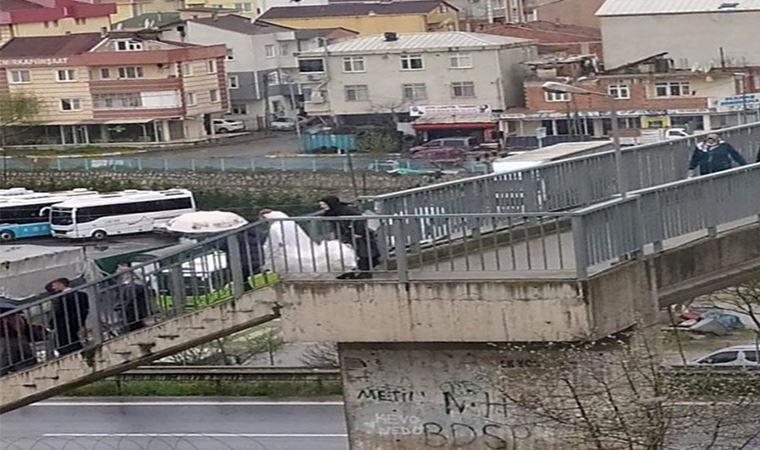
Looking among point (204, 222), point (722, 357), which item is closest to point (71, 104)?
point (204, 222)

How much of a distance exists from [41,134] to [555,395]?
1187 inches

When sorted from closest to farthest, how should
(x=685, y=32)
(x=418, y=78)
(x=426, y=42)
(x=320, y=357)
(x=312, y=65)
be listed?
(x=320, y=357) < (x=685, y=32) < (x=418, y=78) < (x=426, y=42) < (x=312, y=65)

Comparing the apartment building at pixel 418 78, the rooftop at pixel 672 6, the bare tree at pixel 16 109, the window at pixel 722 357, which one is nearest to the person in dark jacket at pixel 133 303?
the window at pixel 722 357

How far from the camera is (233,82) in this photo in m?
34.8

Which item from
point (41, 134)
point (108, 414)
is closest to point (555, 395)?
point (108, 414)

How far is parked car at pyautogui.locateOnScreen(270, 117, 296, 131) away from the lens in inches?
1304

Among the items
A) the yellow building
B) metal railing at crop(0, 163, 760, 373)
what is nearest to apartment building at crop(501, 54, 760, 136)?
the yellow building

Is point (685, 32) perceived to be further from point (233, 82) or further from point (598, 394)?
point (598, 394)

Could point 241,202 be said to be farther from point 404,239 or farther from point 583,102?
point 404,239

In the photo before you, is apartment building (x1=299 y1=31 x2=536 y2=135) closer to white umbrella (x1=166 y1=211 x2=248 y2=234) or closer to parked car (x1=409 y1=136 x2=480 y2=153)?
parked car (x1=409 y1=136 x2=480 y2=153)

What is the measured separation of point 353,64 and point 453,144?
389cm

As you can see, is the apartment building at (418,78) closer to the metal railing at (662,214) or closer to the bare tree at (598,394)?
the metal railing at (662,214)

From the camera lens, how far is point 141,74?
1304 inches

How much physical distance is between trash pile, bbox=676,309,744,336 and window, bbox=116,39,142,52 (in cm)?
2148
